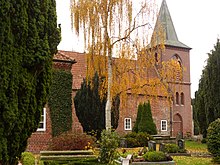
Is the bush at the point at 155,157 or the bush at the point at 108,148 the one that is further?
the bush at the point at 155,157

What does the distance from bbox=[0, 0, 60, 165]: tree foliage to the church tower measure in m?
31.7

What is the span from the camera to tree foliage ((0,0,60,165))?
21.1 feet

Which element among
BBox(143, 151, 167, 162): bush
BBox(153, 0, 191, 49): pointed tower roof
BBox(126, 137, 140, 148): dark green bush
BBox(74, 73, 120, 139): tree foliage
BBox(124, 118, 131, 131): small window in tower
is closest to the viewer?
BBox(143, 151, 167, 162): bush

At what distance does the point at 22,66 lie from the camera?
6.93 meters

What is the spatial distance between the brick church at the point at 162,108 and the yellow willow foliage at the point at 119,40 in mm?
5791

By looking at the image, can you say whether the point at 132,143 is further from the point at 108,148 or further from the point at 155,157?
the point at 108,148

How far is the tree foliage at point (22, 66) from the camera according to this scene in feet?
21.1

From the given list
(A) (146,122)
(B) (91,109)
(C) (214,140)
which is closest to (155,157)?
(C) (214,140)

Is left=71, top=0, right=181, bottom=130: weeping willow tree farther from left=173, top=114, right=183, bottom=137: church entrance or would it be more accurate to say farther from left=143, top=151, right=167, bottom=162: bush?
left=173, top=114, right=183, bottom=137: church entrance

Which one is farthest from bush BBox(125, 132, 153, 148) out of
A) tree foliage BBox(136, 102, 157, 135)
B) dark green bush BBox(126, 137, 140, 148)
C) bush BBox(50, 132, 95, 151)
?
bush BBox(50, 132, 95, 151)

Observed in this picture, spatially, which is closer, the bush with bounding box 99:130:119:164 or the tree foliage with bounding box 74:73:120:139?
the bush with bounding box 99:130:119:164

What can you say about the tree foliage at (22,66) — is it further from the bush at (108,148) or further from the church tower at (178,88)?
the church tower at (178,88)

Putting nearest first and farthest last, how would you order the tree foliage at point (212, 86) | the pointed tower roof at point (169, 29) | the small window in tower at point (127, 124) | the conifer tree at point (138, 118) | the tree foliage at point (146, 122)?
the tree foliage at point (212, 86), the tree foliage at point (146, 122), the conifer tree at point (138, 118), the small window in tower at point (127, 124), the pointed tower roof at point (169, 29)

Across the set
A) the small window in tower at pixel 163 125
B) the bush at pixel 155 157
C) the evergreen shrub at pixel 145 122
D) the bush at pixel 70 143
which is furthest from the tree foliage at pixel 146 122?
the bush at pixel 155 157
